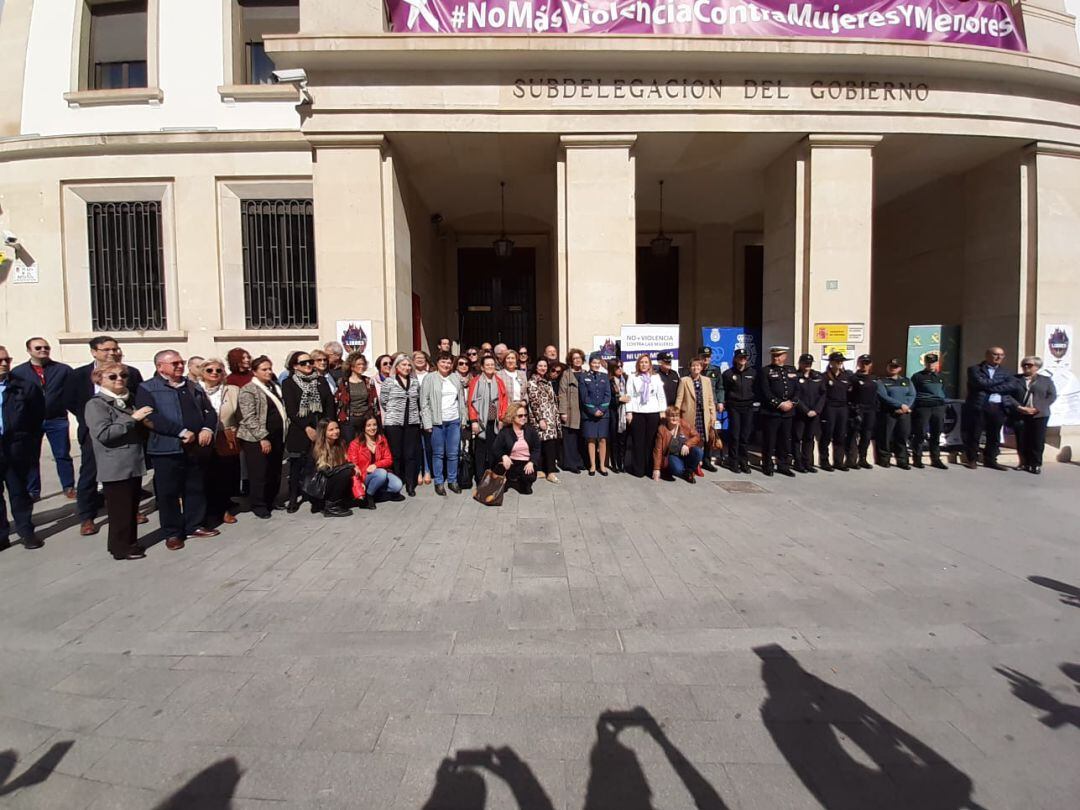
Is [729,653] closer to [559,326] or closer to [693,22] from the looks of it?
[559,326]

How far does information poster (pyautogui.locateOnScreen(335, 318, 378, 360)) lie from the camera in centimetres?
889

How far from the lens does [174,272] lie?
10914mm

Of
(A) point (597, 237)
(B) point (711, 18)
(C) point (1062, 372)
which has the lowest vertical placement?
(C) point (1062, 372)

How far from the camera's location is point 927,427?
849cm

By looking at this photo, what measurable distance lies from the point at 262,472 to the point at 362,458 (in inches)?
43.5

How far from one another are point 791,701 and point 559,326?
7500mm

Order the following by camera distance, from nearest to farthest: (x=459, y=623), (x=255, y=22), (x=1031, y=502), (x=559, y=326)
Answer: (x=459, y=623), (x=1031, y=502), (x=559, y=326), (x=255, y=22)

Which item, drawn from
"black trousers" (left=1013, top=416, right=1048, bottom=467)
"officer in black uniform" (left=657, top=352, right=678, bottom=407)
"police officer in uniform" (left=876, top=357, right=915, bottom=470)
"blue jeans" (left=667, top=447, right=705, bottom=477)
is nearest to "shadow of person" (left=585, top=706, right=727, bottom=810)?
"blue jeans" (left=667, top=447, right=705, bottom=477)

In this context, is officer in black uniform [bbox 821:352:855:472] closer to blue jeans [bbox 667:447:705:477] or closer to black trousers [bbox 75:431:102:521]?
blue jeans [bbox 667:447:705:477]

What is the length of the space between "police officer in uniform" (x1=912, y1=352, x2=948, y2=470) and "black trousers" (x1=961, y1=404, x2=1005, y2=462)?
0.60m

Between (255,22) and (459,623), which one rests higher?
(255,22)

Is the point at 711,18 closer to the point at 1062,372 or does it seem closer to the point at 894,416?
the point at 894,416

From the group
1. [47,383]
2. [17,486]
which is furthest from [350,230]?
[17,486]

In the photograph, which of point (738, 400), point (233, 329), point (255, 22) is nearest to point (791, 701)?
point (738, 400)
